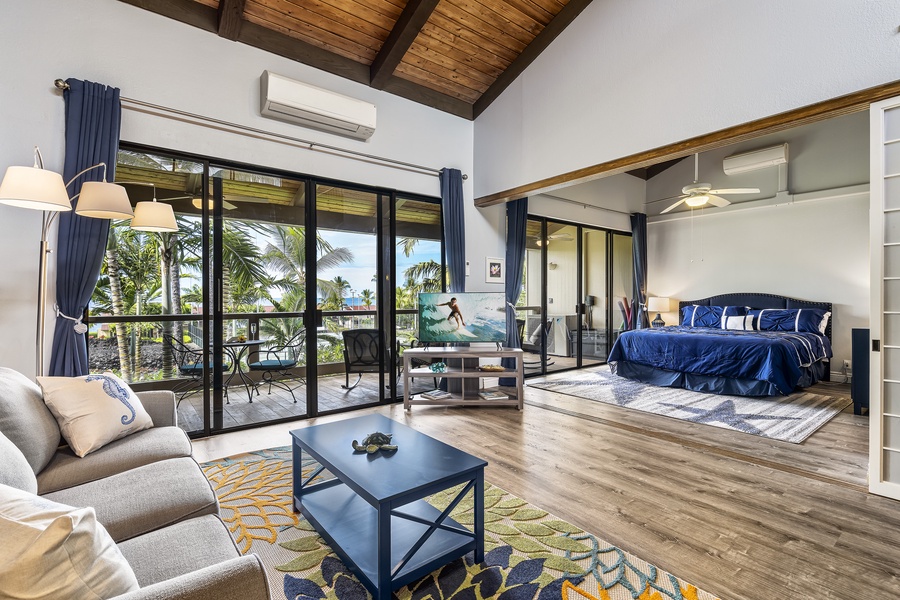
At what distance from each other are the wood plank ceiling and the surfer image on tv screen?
230cm

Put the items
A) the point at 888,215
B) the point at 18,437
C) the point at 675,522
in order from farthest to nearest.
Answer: the point at 888,215
the point at 675,522
the point at 18,437

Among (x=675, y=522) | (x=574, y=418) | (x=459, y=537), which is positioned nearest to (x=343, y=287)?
(x=574, y=418)

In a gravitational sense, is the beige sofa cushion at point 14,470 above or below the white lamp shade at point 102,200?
below

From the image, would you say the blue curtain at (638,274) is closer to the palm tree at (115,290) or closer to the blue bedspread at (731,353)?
the blue bedspread at (731,353)

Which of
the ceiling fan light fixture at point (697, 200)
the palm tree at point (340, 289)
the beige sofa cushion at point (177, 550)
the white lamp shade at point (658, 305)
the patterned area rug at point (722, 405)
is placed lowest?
the patterned area rug at point (722, 405)

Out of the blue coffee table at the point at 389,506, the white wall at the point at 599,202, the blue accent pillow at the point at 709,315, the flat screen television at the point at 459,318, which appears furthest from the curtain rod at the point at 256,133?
the blue accent pillow at the point at 709,315

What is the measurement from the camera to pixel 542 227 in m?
6.32

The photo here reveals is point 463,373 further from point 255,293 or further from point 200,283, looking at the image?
point 200,283

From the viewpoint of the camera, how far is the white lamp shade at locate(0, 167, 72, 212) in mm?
2270

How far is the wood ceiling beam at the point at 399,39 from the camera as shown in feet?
12.4

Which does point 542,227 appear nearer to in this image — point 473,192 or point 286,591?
point 473,192

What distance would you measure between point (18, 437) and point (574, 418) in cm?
383

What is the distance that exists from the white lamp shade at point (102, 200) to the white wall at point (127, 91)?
73 centimetres

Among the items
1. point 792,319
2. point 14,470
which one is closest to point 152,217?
point 14,470
